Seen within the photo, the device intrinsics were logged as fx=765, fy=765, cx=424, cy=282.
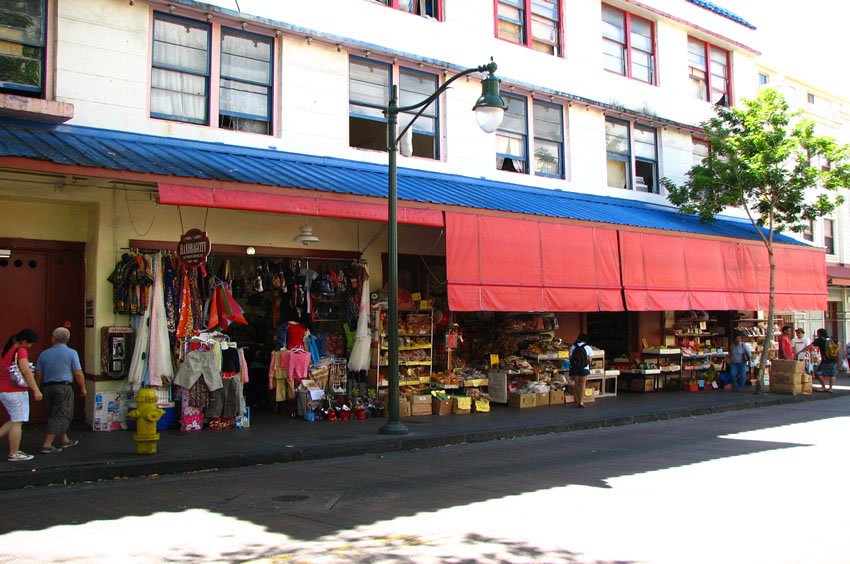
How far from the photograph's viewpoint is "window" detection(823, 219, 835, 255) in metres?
31.4

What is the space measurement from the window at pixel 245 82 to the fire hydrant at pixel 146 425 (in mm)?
6112

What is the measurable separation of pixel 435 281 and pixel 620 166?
789 centimetres

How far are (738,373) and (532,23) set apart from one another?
1130 centimetres

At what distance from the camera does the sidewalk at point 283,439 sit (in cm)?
945

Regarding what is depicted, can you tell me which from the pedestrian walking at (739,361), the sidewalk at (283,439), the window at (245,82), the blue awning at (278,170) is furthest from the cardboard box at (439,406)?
the pedestrian walking at (739,361)

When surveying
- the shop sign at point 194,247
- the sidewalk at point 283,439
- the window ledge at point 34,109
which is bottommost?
the sidewalk at point 283,439

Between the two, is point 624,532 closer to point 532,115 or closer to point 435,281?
point 435,281

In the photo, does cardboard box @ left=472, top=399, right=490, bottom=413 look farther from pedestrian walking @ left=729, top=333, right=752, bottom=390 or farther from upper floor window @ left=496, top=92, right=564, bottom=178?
pedestrian walking @ left=729, top=333, right=752, bottom=390

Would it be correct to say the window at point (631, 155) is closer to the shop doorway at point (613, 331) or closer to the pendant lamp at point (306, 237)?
the shop doorway at point (613, 331)

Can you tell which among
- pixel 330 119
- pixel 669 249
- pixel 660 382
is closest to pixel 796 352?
pixel 660 382

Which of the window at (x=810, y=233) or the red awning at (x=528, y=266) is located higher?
the window at (x=810, y=233)

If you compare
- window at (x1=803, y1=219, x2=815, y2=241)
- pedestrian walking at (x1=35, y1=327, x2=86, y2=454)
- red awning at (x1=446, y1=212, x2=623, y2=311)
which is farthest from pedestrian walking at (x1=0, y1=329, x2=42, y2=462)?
window at (x1=803, y1=219, x2=815, y2=241)

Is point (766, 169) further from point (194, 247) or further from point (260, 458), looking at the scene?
point (260, 458)

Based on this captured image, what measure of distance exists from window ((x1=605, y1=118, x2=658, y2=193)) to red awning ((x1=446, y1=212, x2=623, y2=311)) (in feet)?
15.3
